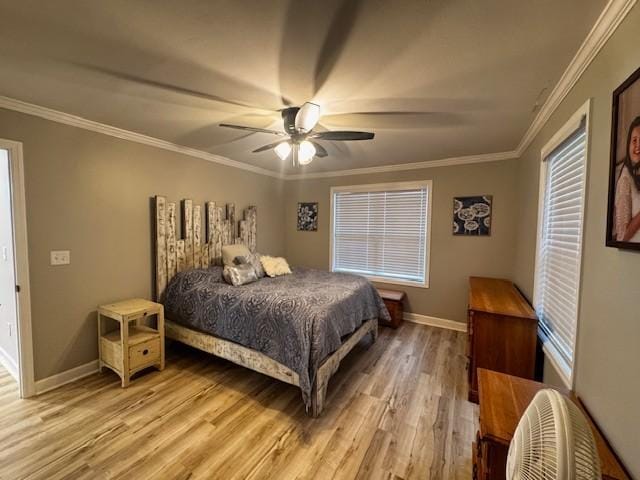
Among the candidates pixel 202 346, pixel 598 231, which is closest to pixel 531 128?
pixel 598 231

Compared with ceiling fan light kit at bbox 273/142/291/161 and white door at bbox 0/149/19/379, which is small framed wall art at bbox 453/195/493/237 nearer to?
ceiling fan light kit at bbox 273/142/291/161

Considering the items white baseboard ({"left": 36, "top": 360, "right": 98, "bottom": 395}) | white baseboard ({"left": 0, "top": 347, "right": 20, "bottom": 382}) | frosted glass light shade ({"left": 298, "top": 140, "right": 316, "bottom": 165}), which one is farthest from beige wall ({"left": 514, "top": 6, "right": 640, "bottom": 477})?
white baseboard ({"left": 0, "top": 347, "right": 20, "bottom": 382})

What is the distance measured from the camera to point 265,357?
2.35 m

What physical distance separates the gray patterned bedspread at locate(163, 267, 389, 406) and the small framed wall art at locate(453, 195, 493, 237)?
1558mm

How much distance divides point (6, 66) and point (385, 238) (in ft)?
13.7

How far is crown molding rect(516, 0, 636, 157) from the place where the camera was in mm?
1146

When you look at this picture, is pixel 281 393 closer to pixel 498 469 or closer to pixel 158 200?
pixel 498 469

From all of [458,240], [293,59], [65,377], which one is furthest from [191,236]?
[458,240]

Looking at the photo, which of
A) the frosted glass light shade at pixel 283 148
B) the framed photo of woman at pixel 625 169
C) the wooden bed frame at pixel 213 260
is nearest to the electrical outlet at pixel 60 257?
the wooden bed frame at pixel 213 260

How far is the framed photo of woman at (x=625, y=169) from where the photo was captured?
101 centimetres

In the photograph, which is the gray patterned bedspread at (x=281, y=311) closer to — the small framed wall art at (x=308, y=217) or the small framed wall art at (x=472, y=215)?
the small framed wall art at (x=472, y=215)

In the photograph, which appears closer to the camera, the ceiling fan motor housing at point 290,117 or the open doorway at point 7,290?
the ceiling fan motor housing at point 290,117

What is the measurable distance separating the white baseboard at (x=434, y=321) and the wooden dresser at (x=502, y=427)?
2.40 m

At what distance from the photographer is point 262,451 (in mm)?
1796
